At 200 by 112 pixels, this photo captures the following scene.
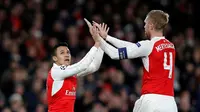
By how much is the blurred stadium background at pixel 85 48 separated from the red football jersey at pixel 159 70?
4939mm

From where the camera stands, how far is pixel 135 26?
19.9 meters

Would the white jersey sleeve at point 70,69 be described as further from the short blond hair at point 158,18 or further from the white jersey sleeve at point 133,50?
the short blond hair at point 158,18

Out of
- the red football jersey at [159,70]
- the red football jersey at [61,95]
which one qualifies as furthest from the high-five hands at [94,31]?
the red football jersey at [159,70]

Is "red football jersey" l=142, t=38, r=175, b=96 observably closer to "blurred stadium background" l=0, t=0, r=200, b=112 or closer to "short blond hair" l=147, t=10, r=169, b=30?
"short blond hair" l=147, t=10, r=169, b=30

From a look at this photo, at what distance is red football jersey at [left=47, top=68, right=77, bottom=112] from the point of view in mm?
9898

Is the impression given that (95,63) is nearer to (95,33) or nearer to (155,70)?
(95,33)

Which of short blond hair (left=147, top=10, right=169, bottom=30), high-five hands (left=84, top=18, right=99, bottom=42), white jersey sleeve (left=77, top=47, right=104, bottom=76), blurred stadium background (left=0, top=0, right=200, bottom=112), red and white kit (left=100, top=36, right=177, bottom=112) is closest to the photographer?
red and white kit (left=100, top=36, right=177, bottom=112)

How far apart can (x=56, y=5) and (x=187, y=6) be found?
461 centimetres

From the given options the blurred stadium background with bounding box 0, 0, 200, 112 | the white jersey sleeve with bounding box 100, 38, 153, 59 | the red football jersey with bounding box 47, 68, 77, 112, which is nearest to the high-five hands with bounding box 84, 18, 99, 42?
the white jersey sleeve with bounding box 100, 38, 153, 59

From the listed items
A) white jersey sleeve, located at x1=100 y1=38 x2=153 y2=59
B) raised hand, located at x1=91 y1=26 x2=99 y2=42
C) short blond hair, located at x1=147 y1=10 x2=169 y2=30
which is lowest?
white jersey sleeve, located at x1=100 y1=38 x2=153 y2=59

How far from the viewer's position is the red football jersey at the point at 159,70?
968 centimetres

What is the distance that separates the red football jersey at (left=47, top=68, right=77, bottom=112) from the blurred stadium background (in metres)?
4.18

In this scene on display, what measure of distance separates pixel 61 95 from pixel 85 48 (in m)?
8.29

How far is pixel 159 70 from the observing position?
31.8 ft
